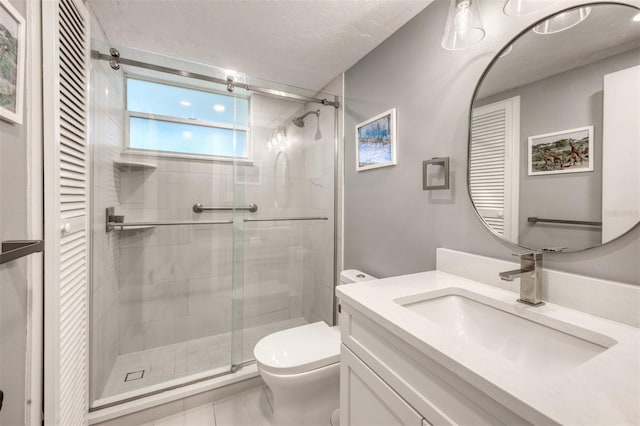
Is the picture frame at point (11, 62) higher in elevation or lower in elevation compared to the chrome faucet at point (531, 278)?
higher

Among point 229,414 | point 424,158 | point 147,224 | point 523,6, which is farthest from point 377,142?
point 229,414

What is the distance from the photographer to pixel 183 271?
2104mm

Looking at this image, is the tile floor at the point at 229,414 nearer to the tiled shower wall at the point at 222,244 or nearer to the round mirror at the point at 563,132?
the tiled shower wall at the point at 222,244

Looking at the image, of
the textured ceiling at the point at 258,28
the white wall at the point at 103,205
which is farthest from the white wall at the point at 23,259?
the textured ceiling at the point at 258,28

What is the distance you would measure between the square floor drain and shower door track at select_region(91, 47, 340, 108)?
1.95m

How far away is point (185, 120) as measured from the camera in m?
2.05

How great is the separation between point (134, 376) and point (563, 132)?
2.57 meters

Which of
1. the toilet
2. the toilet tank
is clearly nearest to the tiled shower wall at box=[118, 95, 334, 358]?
the toilet tank

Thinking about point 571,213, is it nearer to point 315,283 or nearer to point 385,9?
point 385,9

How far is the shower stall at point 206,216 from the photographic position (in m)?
1.79

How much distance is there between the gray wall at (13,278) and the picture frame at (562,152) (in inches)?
62.9

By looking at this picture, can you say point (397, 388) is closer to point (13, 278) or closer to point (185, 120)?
point (13, 278)

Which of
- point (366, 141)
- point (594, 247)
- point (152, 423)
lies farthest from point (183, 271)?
point (594, 247)

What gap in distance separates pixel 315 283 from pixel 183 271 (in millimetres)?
1096
